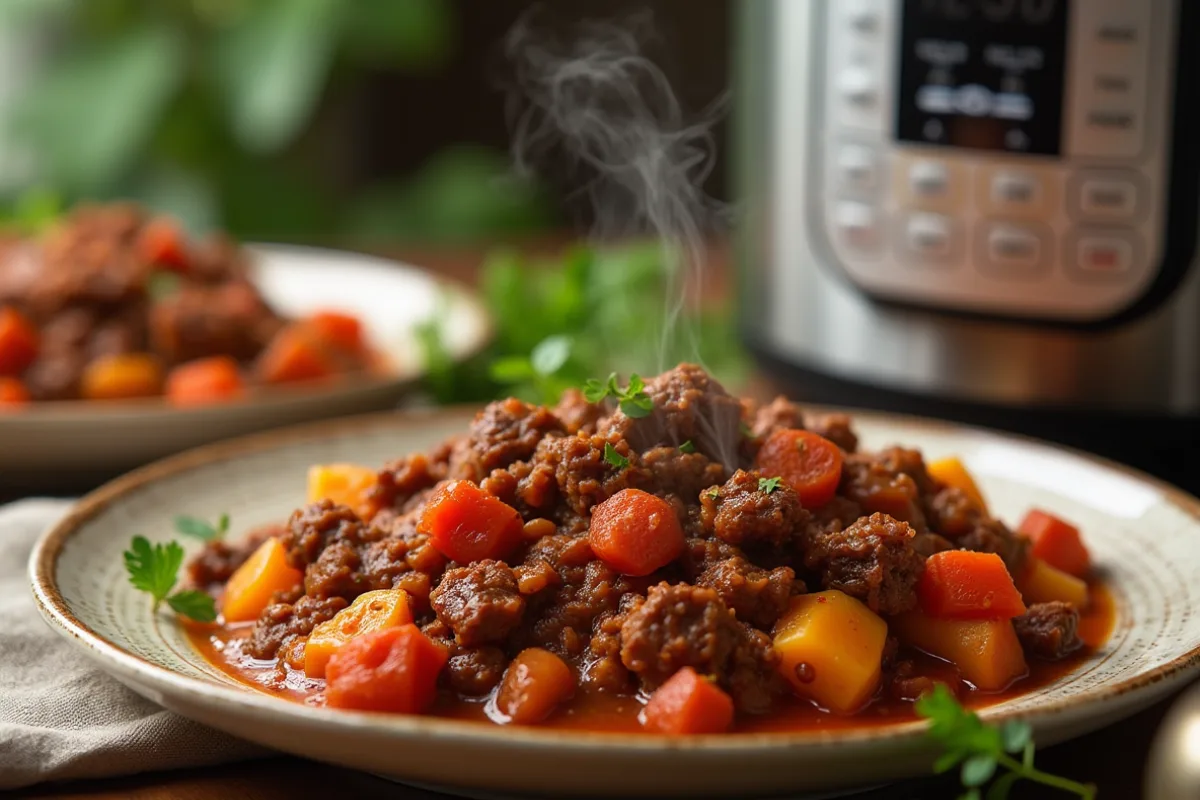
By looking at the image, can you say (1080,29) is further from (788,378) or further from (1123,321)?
(788,378)

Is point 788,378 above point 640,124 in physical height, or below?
below

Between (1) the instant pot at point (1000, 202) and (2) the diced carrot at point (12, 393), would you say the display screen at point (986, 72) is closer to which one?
(1) the instant pot at point (1000, 202)

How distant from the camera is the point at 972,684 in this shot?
1646mm

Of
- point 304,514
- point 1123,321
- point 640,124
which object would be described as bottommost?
point 304,514

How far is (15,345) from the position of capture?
315 centimetres

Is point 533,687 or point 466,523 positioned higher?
point 466,523

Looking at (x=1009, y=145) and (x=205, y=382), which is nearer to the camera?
(x=1009, y=145)

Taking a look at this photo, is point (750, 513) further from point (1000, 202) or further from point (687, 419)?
point (1000, 202)

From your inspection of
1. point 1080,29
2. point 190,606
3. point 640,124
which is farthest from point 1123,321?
point 190,606

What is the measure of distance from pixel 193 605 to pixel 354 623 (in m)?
0.29

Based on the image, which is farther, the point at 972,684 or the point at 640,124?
the point at 640,124

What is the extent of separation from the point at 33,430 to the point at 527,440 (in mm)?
1119

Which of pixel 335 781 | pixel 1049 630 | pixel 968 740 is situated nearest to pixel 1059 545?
pixel 1049 630

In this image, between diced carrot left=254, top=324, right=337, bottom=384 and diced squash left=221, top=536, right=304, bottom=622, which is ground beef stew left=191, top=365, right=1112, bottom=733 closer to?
diced squash left=221, top=536, right=304, bottom=622
